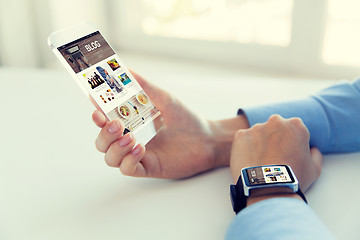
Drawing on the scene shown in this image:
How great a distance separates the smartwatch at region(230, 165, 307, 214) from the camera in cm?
Answer: 58

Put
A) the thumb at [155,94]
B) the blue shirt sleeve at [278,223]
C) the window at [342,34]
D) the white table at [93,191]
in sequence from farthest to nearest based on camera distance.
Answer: the window at [342,34] → the thumb at [155,94] → the white table at [93,191] → the blue shirt sleeve at [278,223]

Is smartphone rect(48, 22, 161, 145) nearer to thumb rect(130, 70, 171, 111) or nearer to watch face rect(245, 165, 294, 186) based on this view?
thumb rect(130, 70, 171, 111)

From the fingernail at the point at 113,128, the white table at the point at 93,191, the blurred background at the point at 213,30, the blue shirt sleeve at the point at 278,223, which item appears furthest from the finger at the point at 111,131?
the blurred background at the point at 213,30

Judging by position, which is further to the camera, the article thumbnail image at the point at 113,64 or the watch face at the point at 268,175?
the article thumbnail image at the point at 113,64

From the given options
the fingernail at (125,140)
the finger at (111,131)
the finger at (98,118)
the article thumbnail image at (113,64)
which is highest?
the article thumbnail image at (113,64)

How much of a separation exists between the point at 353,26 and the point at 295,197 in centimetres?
98

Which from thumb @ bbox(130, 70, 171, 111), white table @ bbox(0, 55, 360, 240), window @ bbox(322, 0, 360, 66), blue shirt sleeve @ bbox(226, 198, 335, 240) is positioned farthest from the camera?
window @ bbox(322, 0, 360, 66)

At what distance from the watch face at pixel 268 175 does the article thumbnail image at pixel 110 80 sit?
24 cm

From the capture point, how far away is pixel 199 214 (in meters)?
0.63

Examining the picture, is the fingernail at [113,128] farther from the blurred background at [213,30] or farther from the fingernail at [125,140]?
the blurred background at [213,30]

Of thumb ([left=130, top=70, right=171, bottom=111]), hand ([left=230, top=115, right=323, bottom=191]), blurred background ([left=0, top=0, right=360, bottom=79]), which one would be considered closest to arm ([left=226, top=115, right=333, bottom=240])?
hand ([left=230, top=115, right=323, bottom=191])

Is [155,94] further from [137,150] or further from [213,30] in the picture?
[213,30]

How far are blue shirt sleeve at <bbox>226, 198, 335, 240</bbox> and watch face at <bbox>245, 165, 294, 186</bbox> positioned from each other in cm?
3

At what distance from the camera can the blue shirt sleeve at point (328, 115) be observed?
0.79 metres
